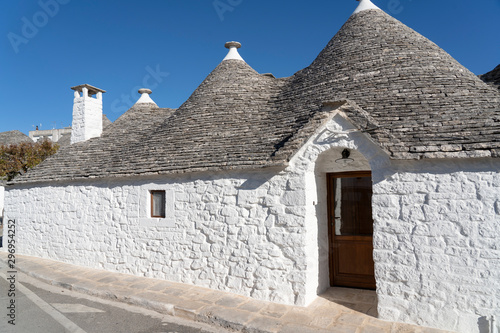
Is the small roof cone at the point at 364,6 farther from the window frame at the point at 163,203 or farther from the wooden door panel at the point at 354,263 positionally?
the window frame at the point at 163,203

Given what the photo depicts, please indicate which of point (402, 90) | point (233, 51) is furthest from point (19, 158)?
point (402, 90)

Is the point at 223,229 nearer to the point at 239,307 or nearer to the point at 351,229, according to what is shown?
the point at 239,307

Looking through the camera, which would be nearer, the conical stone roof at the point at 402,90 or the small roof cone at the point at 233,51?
the conical stone roof at the point at 402,90

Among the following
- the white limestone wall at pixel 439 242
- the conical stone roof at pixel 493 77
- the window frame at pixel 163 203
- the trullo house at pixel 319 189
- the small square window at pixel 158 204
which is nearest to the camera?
the white limestone wall at pixel 439 242

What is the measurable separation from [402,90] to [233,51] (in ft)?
20.1

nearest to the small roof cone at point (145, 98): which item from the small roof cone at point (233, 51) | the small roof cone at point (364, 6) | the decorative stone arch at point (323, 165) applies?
the small roof cone at point (233, 51)

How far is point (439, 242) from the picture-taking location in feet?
14.6

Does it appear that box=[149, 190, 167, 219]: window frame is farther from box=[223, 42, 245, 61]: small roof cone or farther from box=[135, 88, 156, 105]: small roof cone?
box=[135, 88, 156, 105]: small roof cone

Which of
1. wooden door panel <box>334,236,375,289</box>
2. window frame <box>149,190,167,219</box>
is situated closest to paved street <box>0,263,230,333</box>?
window frame <box>149,190,167,219</box>

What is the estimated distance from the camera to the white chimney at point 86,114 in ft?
37.4

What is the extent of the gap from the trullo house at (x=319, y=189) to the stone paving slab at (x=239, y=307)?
0.82 feet

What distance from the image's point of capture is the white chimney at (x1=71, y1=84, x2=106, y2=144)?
11.4 metres

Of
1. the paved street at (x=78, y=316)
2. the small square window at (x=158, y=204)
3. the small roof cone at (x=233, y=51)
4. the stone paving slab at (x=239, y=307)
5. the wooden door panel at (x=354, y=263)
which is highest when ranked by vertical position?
the small roof cone at (x=233, y=51)

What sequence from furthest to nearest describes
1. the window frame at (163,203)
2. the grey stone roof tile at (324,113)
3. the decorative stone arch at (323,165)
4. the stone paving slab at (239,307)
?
the window frame at (163,203)
the decorative stone arch at (323,165)
the grey stone roof tile at (324,113)
the stone paving slab at (239,307)
